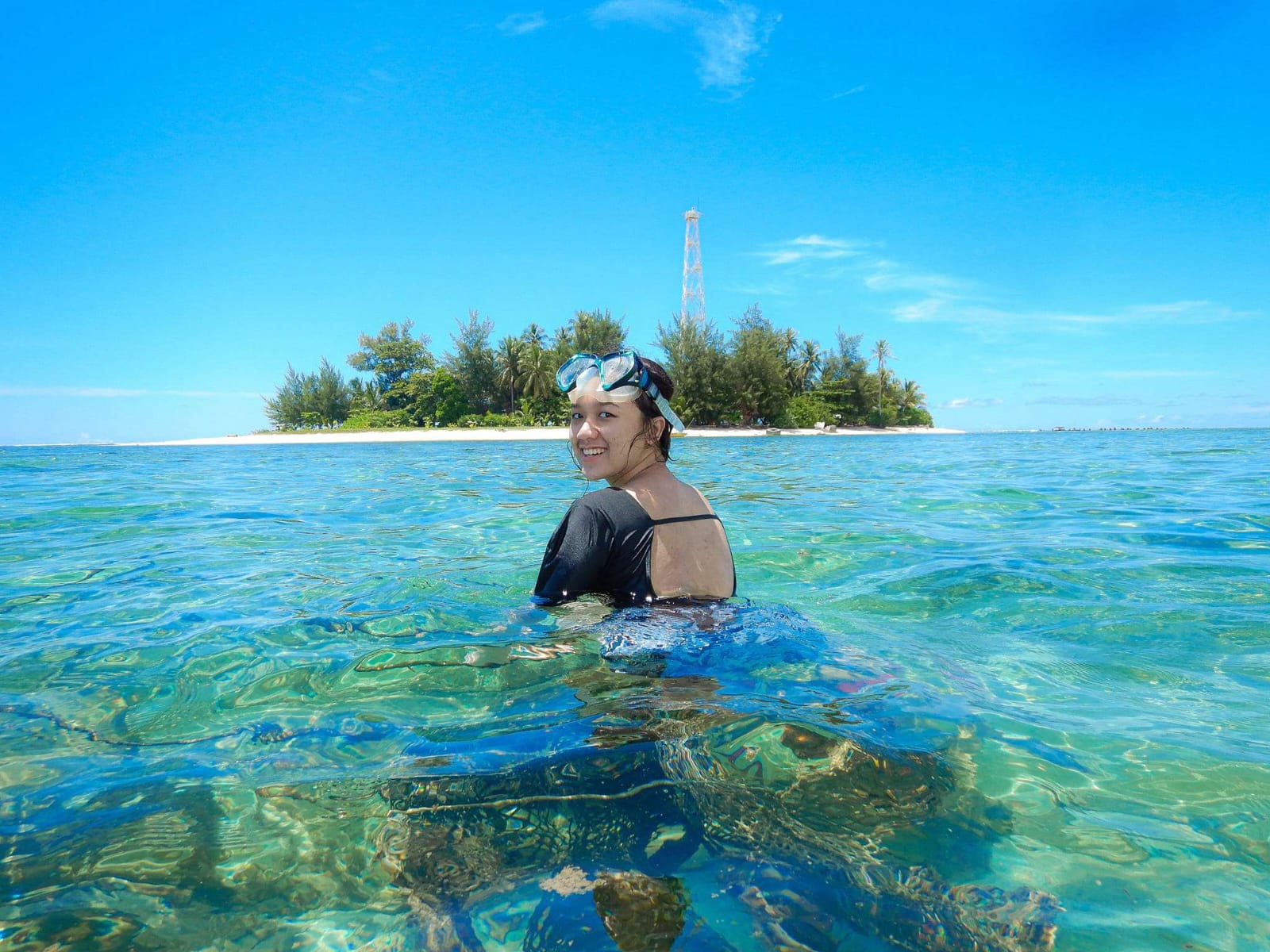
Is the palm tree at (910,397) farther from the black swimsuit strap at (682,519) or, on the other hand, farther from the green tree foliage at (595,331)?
the black swimsuit strap at (682,519)

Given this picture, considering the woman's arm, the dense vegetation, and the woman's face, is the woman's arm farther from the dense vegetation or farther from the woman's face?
the dense vegetation

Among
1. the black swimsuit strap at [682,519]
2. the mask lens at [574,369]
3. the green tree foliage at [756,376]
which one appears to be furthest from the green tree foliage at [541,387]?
the black swimsuit strap at [682,519]

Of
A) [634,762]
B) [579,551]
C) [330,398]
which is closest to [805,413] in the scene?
[330,398]

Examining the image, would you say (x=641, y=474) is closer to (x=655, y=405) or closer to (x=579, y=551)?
(x=655, y=405)

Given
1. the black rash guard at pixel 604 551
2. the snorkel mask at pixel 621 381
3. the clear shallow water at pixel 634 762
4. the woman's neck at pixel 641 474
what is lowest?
the clear shallow water at pixel 634 762

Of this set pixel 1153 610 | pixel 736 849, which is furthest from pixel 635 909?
pixel 1153 610

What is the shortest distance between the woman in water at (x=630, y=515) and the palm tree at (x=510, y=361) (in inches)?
2115

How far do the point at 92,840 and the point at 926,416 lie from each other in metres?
80.5

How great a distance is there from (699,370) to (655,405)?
51215 millimetres

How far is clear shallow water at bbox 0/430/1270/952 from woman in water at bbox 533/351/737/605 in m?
0.18

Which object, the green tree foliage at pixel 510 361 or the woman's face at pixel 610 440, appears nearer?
the woman's face at pixel 610 440

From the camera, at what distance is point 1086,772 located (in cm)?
227

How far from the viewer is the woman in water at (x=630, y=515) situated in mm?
3039

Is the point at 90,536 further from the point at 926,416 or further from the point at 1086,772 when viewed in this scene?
the point at 926,416
